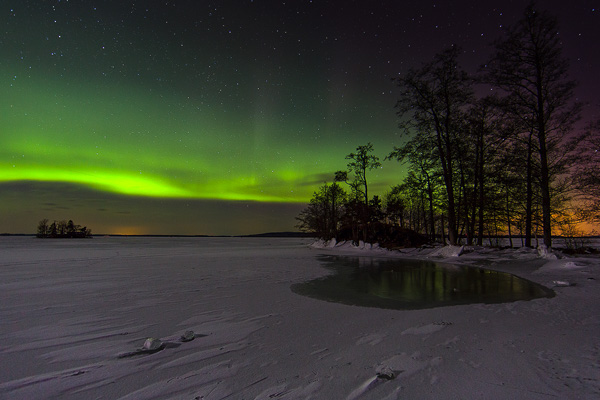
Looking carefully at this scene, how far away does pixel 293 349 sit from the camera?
332 centimetres

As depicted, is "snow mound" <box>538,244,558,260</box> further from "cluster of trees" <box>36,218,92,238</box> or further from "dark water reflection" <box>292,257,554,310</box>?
"cluster of trees" <box>36,218,92,238</box>

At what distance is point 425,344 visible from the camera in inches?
134

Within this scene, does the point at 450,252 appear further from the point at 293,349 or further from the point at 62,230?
the point at 62,230

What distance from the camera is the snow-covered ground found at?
2387mm

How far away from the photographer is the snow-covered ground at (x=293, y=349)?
7.83 ft

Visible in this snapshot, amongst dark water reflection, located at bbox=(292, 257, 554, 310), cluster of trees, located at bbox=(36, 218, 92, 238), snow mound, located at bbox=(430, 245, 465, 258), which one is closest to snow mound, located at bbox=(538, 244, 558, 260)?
snow mound, located at bbox=(430, 245, 465, 258)

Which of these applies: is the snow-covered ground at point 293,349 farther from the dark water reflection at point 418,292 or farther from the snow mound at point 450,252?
the snow mound at point 450,252

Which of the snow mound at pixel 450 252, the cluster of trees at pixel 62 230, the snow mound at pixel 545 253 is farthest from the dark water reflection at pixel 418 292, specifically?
the cluster of trees at pixel 62 230

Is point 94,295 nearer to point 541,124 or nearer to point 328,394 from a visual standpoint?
point 328,394

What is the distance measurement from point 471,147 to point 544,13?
31.3 ft

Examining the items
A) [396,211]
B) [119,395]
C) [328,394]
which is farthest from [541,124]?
[396,211]

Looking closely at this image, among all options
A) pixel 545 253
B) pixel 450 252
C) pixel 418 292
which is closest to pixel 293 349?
pixel 418 292

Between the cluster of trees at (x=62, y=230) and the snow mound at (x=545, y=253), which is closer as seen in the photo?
the snow mound at (x=545, y=253)

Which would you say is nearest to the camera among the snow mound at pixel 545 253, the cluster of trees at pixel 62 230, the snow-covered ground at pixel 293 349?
the snow-covered ground at pixel 293 349
